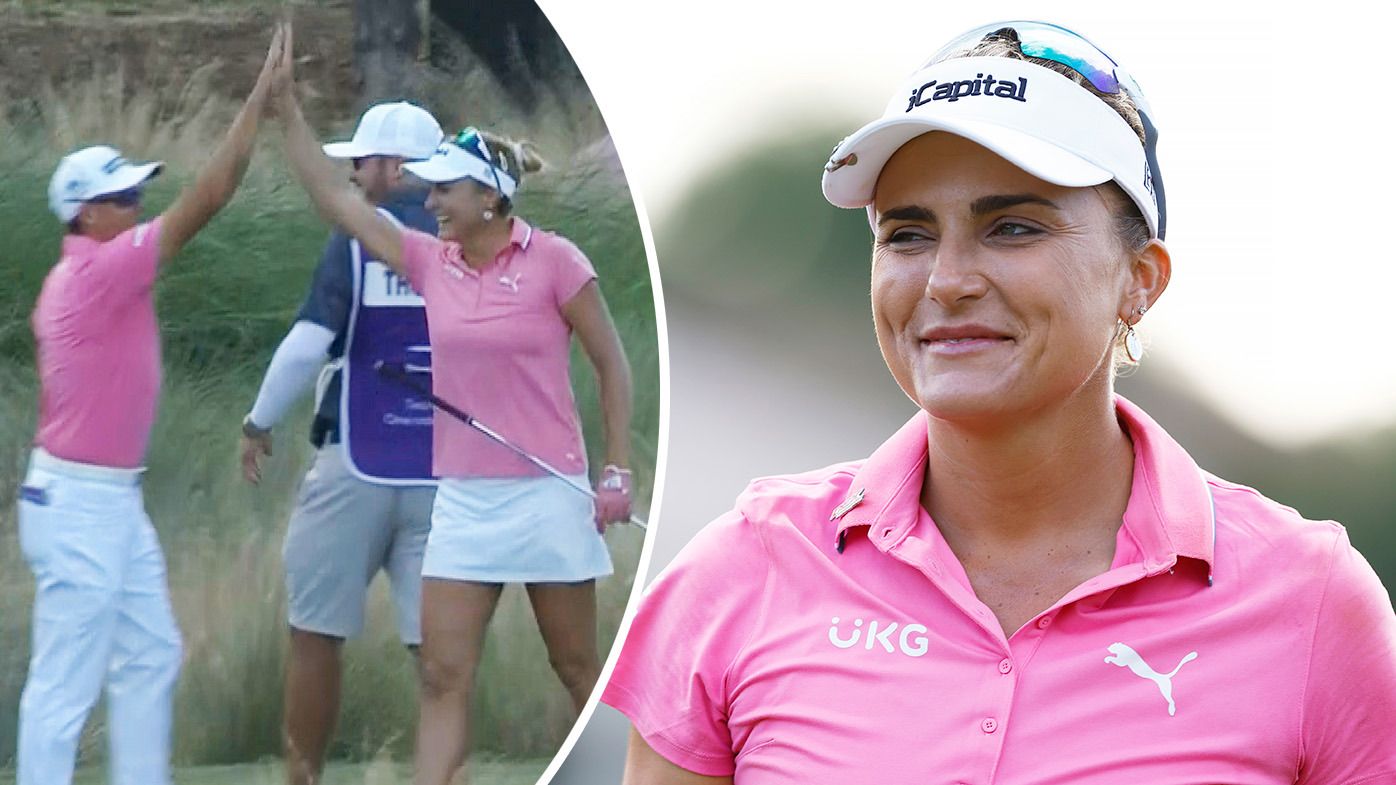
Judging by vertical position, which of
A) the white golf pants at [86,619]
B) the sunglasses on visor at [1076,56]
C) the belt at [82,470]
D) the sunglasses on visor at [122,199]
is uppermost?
the sunglasses on visor at [1076,56]

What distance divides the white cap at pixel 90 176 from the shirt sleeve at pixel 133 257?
0.06 metres

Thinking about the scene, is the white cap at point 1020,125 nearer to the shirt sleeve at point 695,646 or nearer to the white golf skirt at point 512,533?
the shirt sleeve at point 695,646

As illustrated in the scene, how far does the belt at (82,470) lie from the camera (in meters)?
2.00

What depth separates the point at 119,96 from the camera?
200 centimetres

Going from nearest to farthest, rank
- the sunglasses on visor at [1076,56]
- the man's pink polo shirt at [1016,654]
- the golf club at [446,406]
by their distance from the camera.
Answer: the man's pink polo shirt at [1016,654], the sunglasses on visor at [1076,56], the golf club at [446,406]

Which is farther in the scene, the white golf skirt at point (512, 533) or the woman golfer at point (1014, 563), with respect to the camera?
the white golf skirt at point (512, 533)

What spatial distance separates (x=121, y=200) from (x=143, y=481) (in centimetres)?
36

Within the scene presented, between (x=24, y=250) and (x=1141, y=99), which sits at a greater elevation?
(x=1141, y=99)

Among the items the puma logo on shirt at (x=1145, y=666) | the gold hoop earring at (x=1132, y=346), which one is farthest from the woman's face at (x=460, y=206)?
the puma logo on shirt at (x=1145, y=666)

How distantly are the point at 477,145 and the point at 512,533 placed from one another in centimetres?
50

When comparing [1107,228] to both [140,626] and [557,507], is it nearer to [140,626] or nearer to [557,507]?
[557,507]

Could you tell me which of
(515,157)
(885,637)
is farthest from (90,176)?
(885,637)

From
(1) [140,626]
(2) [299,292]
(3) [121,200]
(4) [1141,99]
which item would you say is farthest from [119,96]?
(4) [1141,99]

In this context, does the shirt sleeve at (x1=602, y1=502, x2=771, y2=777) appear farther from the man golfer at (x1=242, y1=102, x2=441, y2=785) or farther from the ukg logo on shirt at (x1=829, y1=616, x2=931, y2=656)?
the man golfer at (x1=242, y1=102, x2=441, y2=785)
